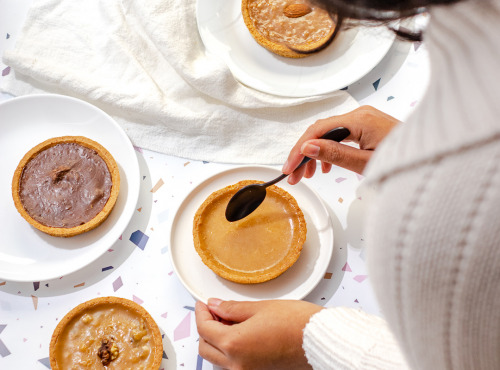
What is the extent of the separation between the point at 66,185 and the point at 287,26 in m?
0.77

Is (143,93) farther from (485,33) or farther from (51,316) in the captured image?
(485,33)

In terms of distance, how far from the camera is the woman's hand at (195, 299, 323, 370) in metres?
1.04

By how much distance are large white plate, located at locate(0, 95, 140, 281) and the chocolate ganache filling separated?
0.17ft

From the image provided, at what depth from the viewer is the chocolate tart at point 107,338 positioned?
113cm

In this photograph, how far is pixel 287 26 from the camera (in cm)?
145

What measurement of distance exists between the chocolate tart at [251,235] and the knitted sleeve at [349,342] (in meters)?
0.24

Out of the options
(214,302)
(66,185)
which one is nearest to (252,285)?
(214,302)

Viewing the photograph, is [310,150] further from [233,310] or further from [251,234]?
[233,310]

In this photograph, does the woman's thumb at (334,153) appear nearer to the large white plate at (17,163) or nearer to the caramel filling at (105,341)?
the large white plate at (17,163)

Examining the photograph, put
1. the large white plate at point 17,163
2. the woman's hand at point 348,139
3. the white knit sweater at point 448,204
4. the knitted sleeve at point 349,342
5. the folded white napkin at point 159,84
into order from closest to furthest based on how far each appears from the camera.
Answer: the white knit sweater at point 448,204 → the knitted sleeve at point 349,342 → the woman's hand at point 348,139 → the large white plate at point 17,163 → the folded white napkin at point 159,84

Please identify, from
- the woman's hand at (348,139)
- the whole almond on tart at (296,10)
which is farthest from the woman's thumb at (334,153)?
the whole almond on tart at (296,10)

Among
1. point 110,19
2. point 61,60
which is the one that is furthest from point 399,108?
point 61,60

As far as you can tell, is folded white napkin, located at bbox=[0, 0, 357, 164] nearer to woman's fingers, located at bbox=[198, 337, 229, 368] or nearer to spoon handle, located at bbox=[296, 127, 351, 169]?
spoon handle, located at bbox=[296, 127, 351, 169]

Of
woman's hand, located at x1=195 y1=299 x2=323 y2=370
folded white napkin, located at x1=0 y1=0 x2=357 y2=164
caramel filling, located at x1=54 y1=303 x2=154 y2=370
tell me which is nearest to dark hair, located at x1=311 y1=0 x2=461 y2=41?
woman's hand, located at x1=195 y1=299 x2=323 y2=370
